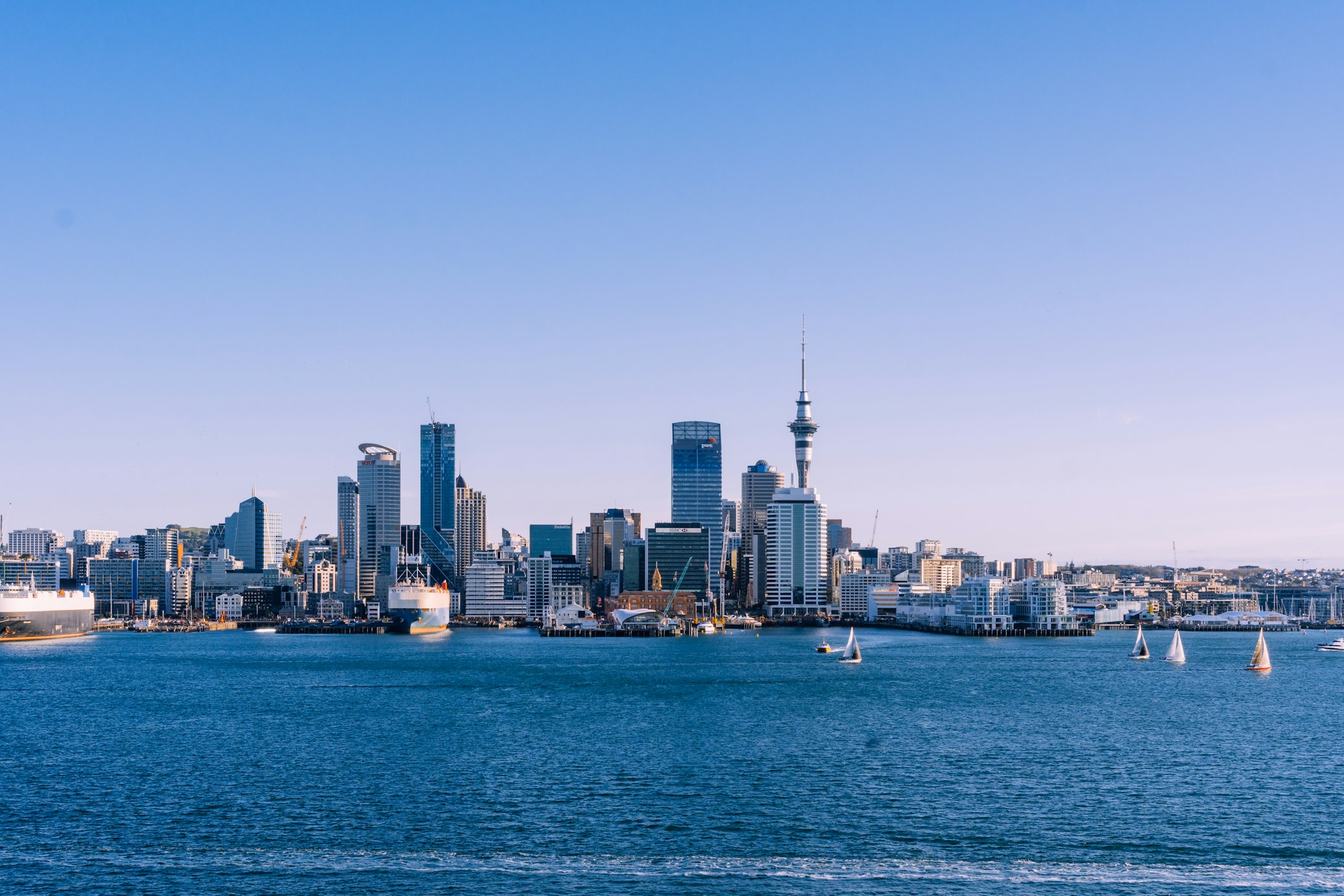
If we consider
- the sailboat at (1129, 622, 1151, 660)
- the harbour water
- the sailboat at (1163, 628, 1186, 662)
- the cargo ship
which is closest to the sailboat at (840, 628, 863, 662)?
the harbour water

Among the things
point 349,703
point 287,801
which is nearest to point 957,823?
point 287,801

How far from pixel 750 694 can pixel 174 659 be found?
2885 inches

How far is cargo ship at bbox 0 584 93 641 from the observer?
150 m

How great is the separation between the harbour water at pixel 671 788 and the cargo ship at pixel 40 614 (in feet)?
213

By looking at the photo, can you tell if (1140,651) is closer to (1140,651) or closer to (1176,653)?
(1140,651)

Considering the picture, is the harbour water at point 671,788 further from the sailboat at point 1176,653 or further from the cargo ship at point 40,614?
the cargo ship at point 40,614

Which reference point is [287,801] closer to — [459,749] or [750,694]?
[459,749]

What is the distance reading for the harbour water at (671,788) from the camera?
1403 inches

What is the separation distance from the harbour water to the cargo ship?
213 ft

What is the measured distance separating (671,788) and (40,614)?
448 ft

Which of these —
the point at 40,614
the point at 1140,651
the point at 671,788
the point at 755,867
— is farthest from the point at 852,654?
the point at 40,614

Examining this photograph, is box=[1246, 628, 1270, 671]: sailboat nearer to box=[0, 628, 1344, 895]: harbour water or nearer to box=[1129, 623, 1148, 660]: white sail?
box=[1129, 623, 1148, 660]: white sail

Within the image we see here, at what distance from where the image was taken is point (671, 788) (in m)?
47.0

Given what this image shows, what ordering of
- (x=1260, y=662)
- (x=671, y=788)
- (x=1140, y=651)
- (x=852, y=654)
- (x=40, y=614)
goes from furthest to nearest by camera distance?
(x=40, y=614) → (x=1140, y=651) → (x=852, y=654) → (x=1260, y=662) → (x=671, y=788)
